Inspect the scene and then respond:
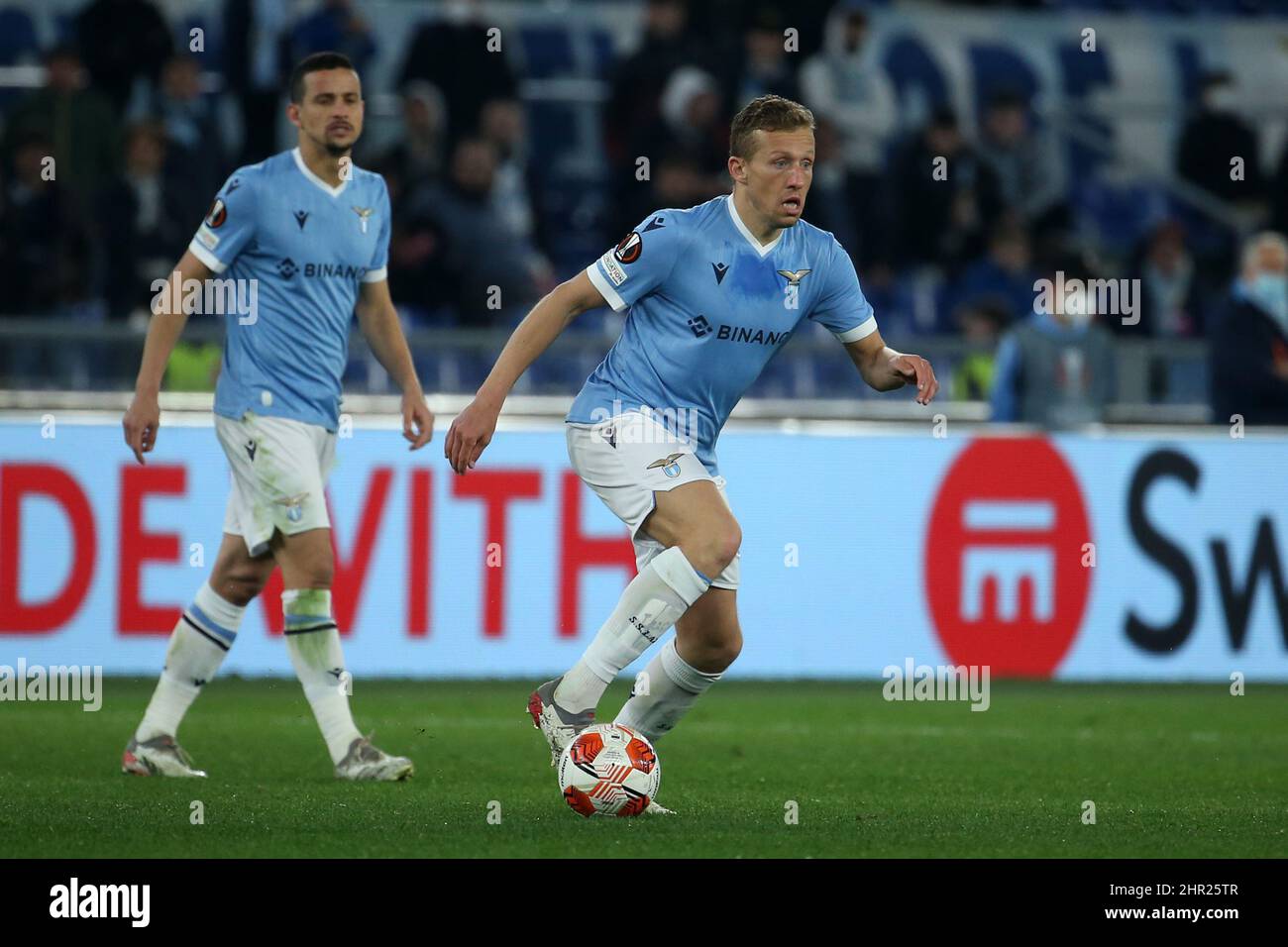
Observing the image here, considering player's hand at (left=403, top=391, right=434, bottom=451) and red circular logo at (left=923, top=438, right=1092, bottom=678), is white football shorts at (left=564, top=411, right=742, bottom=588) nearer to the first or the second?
player's hand at (left=403, top=391, right=434, bottom=451)

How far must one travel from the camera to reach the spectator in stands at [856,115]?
1567 centimetres

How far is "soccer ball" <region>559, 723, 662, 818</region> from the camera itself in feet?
20.9

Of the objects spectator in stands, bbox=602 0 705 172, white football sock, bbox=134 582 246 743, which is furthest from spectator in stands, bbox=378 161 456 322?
white football sock, bbox=134 582 246 743

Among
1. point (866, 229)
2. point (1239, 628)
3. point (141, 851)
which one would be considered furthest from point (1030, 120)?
point (141, 851)

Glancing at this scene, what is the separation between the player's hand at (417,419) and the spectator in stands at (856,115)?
783 cm

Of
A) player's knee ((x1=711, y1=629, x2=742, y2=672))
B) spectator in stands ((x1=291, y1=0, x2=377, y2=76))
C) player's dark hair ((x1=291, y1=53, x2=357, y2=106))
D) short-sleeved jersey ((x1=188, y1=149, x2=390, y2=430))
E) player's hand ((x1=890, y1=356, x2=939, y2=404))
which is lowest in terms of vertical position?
player's knee ((x1=711, y1=629, x2=742, y2=672))

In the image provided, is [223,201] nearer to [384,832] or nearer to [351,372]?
[384,832]

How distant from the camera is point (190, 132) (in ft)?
46.1

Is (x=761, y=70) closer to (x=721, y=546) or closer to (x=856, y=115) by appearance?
(x=856, y=115)

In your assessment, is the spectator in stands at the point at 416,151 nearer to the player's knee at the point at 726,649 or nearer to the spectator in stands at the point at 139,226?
the spectator in stands at the point at 139,226

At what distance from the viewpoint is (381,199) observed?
7934 millimetres

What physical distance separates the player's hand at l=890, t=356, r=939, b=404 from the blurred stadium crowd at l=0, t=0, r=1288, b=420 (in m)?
5.84

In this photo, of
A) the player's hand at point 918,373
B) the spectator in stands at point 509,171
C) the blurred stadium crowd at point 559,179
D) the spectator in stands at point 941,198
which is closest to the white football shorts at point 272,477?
the player's hand at point 918,373

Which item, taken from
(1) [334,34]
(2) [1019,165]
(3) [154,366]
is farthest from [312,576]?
(2) [1019,165]
